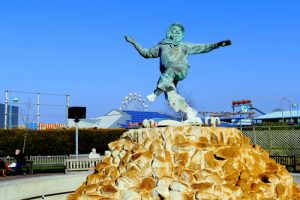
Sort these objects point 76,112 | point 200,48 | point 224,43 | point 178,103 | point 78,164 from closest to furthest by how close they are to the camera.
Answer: point 224,43 < point 178,103 < point 200,48 < point 78,164 < point 76,112

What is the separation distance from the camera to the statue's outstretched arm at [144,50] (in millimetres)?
10523

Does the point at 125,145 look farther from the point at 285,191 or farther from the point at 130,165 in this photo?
the point at 285,191

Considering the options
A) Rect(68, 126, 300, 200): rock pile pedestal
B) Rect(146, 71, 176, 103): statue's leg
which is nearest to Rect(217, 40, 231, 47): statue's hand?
Rect(146, 71, 176, 103): statue's leg

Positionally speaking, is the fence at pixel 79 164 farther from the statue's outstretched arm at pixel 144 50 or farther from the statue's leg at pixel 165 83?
the statue's leg at pixel 165 83

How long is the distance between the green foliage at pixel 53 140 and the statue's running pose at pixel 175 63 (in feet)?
60.7

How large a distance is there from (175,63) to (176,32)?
0.87 meters

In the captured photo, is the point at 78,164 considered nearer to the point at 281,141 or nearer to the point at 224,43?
the point at 224,43

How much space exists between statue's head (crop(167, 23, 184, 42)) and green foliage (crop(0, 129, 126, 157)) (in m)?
18.5

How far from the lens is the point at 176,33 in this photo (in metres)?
10.4

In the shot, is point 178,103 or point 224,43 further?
point 178,103

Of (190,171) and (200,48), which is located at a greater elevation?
(200,48)

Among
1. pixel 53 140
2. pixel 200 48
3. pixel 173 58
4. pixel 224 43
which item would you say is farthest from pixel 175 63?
pixel 53 140

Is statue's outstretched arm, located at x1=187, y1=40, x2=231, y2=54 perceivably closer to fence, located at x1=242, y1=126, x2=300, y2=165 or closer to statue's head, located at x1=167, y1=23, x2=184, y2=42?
statue's head, located at x1=167, y1=23, x2=184, y2=42

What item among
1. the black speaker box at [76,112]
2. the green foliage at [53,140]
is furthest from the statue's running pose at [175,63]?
the green foliage at [53,140]
